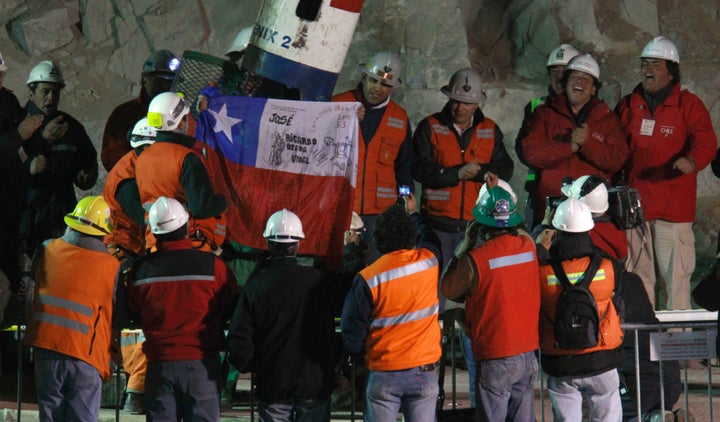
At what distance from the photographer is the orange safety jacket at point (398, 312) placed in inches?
310

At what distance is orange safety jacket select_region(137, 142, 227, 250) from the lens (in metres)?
9.16

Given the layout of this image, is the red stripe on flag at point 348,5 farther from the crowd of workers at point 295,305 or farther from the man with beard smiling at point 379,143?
the man with beard smiling at point 379,143

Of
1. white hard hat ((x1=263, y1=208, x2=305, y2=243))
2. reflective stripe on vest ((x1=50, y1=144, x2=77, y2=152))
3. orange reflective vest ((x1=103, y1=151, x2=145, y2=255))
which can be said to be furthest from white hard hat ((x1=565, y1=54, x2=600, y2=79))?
reflective stripe on vest ((x1=50, y1=144, x2=77, y2=152))

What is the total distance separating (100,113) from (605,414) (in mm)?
8580

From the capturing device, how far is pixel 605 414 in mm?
8500

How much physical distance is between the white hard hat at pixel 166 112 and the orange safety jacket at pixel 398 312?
7.33ft

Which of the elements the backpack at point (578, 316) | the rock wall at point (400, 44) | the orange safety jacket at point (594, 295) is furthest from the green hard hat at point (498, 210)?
the rock wall at point (400, 44)

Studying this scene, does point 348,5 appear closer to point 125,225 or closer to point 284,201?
point 284,201

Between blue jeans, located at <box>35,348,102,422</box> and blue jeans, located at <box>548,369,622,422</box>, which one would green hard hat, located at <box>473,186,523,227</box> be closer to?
blue jeans, located at <box>548,369,622,422</box>

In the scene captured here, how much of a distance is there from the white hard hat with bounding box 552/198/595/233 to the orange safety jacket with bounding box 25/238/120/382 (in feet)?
9.98

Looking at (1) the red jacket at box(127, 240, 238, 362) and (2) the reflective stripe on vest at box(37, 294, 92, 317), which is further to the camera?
(2) the reflective stripe on vest at box(37, 294, 92, 317)

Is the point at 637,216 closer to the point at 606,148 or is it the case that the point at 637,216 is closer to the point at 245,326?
the point at 606,148

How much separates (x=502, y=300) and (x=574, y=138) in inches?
134

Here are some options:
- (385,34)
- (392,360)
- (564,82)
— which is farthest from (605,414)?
(385,34)
